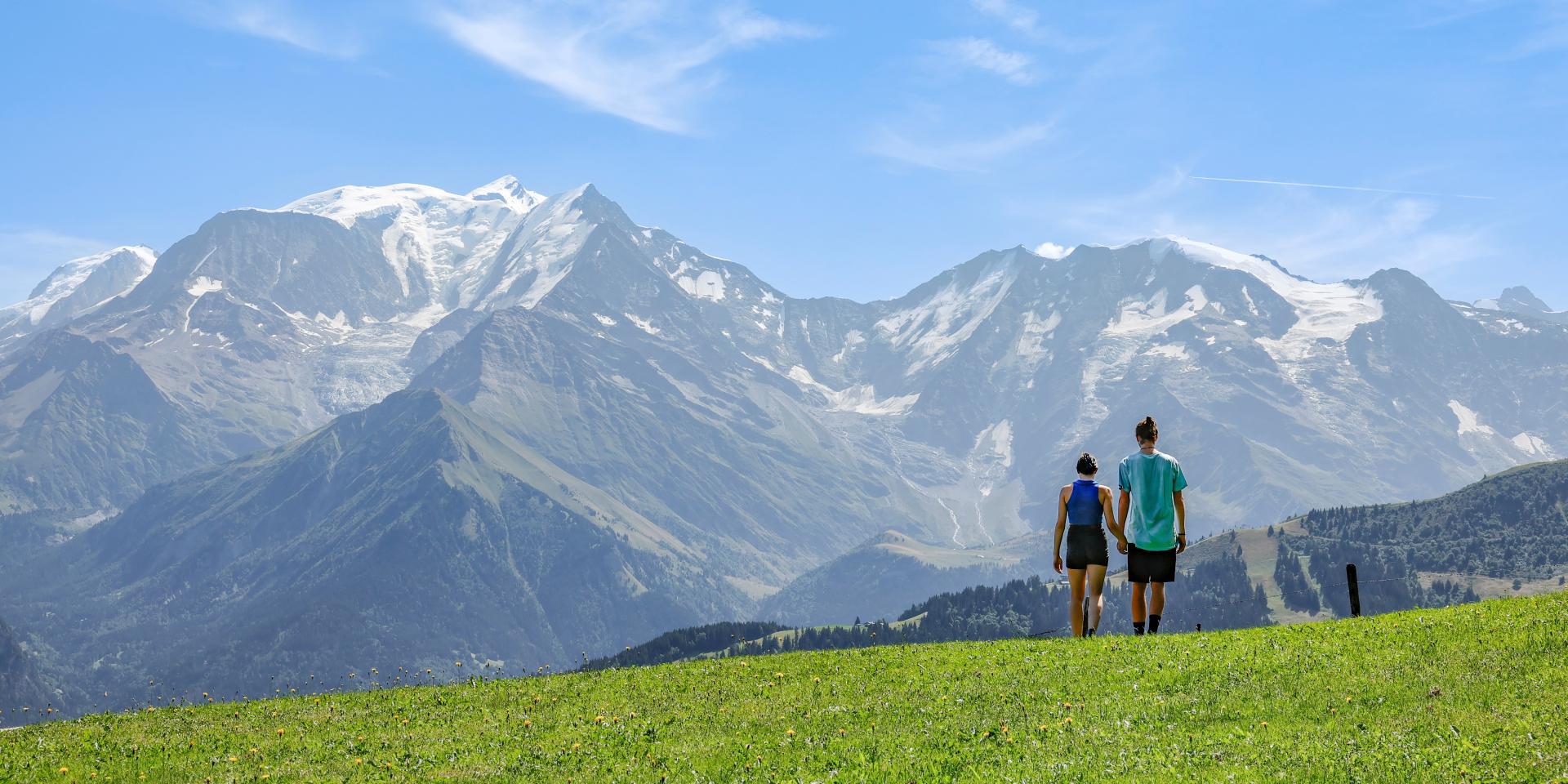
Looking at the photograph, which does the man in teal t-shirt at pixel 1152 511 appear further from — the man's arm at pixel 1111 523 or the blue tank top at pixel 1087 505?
the blue tank top at pixel 1087 505

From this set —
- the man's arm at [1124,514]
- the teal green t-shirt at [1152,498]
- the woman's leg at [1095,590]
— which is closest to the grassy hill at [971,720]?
the woman's leg at [1095,590]

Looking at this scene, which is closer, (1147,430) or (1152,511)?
(1147,430)

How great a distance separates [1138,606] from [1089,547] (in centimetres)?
252

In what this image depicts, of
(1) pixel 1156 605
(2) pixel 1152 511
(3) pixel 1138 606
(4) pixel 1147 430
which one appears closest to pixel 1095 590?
(1) pixel 1156 605

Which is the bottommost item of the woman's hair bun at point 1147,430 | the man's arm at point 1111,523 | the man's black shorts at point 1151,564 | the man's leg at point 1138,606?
the man's leg at point 1138,606

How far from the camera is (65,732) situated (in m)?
23.9

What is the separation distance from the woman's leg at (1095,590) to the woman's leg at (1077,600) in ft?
0.64

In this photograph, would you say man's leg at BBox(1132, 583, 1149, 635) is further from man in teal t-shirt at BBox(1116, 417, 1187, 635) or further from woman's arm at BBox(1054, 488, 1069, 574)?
woman's arm at BBox(1054, 488, 1069, 574)

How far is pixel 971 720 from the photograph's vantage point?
2036cm

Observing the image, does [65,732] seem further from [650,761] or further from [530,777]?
[650,761]

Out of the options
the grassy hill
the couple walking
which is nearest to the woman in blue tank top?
the couple walking

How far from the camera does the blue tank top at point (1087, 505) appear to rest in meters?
26.5

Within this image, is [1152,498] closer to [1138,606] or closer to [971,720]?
[1138,606]

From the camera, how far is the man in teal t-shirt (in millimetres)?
25609
